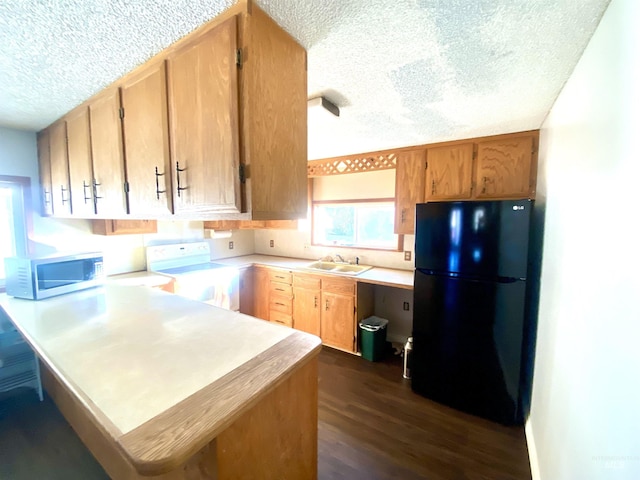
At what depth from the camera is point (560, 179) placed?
1.47 metres

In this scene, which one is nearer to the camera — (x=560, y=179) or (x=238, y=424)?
(x=238, y=424)

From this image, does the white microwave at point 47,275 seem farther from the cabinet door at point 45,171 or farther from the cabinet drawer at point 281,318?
the cabinet drawer at point 281,318

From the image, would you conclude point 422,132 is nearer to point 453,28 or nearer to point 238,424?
point 453,28

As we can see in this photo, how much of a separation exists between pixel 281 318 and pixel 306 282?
655mm

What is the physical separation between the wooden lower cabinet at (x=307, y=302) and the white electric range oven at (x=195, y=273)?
771mm

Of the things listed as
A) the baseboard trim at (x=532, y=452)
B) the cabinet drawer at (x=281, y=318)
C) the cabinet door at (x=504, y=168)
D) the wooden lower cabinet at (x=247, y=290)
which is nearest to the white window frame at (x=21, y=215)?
the wooden lower cabinet at (x=247, y=290)

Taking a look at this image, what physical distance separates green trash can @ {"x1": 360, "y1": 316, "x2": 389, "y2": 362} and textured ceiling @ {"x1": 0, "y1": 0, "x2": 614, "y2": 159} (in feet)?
6.97

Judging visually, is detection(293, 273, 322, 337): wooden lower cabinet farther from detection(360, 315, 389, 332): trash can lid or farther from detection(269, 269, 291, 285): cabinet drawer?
detection(360, 315, 389, 332): trash can lid

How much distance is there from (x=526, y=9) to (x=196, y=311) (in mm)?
2052

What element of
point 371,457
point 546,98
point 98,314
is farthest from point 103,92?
point 371,457

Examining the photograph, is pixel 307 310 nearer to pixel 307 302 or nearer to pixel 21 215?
pixel 307 302

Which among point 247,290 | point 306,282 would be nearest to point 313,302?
point 306,282

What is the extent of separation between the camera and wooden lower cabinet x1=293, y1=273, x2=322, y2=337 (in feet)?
10.1

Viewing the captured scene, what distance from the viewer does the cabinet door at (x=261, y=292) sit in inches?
137
